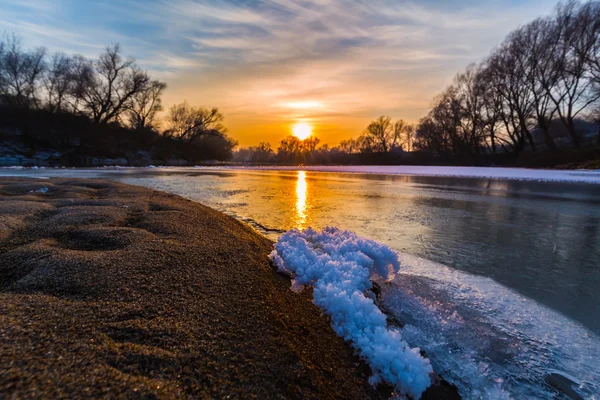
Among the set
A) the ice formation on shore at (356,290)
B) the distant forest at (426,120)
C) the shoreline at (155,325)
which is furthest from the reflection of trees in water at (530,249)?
the distant forest at (426,120)

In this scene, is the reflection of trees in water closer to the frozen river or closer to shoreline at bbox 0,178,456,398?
the frozen river

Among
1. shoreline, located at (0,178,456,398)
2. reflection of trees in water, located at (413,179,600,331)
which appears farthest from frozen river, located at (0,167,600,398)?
shoreline, located at (0,178,456,398)

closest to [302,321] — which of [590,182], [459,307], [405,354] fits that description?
[405,354]

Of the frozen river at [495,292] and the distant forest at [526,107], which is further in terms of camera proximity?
the distant forest at [526,107]

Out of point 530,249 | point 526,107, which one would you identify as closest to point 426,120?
point 526,107

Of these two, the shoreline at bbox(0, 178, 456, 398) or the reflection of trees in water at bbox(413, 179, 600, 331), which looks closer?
the shoreline at bbox(0, 178, 456, 398)

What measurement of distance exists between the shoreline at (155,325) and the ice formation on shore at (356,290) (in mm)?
79

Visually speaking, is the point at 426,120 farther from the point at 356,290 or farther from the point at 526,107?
the point at 356,290

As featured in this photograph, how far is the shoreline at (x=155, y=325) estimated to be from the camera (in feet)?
3.15

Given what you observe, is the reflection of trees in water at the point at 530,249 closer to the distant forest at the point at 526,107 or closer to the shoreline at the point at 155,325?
the shoreline at the point at 155,325

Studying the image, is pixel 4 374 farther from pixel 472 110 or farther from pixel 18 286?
pixel 472 110

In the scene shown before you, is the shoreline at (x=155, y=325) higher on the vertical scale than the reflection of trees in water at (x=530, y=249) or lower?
higher

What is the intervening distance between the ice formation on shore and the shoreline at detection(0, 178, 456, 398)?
0.08 metres

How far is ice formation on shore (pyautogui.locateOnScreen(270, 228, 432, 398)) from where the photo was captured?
4.35 feet
